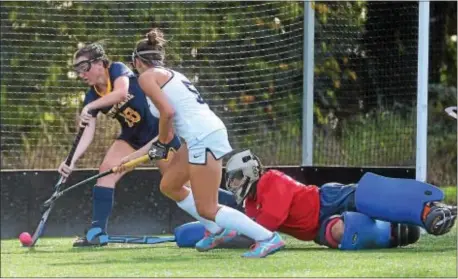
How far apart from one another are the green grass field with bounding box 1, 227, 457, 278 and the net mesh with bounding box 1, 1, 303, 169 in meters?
2.57

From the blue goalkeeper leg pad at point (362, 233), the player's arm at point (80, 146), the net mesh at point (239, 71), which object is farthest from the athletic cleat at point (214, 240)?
the net mesh at point (239, 71)

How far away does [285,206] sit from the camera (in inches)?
305

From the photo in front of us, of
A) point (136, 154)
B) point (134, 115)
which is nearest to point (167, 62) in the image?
point (134, 115)

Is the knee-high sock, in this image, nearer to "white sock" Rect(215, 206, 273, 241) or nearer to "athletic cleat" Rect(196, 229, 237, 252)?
"athletic cleat" Rect(196, 229, 237, 252)

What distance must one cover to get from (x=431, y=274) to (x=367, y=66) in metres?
4.57

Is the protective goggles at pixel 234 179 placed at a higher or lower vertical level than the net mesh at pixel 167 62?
lower

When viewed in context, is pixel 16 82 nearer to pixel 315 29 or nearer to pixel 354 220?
pixel 315 29

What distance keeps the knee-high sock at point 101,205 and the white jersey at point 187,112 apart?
1485mm

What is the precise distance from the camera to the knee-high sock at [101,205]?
8.61 meters

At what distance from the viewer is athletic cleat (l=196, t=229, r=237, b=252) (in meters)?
7.76

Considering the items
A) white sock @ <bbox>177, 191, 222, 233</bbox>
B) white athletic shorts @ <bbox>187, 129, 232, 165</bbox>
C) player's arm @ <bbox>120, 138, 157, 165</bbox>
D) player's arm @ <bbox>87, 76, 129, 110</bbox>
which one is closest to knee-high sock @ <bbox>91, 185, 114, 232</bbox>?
player's arm @ <bbox>120, 138, 157, 165</bbox>

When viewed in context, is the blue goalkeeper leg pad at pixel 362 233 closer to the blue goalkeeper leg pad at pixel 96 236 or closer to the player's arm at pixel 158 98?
the player's arm at pixel 158 98

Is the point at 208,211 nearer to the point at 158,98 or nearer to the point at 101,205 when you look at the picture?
the point at 158,98

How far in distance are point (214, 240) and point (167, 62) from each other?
3.28 metres
